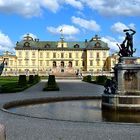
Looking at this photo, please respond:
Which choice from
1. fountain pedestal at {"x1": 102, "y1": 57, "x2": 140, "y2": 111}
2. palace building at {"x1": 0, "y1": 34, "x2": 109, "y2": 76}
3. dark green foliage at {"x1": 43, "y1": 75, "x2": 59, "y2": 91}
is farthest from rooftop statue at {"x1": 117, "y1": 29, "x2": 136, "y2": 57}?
palace building at {"x1": 0, "y1": 34, "x2": 109, "y2": 76}

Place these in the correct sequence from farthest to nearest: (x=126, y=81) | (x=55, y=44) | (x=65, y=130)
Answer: (x=55, y=44) < (x=126, y=81) < (x=65, y=130)

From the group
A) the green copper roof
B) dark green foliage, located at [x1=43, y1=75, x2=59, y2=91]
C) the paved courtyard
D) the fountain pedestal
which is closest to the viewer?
the paved courtyard

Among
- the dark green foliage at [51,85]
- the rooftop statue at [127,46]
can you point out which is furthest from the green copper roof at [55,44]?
the rooftop statue at [127,46]

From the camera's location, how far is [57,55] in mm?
113312

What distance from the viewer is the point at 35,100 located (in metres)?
19.1

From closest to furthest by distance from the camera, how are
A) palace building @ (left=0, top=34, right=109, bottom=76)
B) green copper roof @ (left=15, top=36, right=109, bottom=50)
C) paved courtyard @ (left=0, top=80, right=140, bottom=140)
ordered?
paved courtyard @ (left=0, top=80, right=140, bottom=140), green copper roof @ (left=15, top=36, right=109, bottom=50), palace building @ (left=0, top=34, right=109, bottom=76)

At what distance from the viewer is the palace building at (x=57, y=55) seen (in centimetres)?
11194

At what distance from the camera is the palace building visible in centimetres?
11194

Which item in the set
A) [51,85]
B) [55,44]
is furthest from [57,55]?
[51,85]

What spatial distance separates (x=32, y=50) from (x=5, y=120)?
101331mm

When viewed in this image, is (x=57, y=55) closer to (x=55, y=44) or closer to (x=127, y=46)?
(x=55, y=44)

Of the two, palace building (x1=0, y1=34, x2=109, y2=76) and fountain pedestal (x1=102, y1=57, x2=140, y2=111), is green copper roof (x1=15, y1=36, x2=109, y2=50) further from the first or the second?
fountain pedestal (x1=102, y1=57, x2=140, y2=111)

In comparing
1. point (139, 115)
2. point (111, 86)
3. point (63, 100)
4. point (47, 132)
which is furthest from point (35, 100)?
point (47, 132)

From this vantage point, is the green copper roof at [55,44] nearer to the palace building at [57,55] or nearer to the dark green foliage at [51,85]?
the palace building at [57,55]
